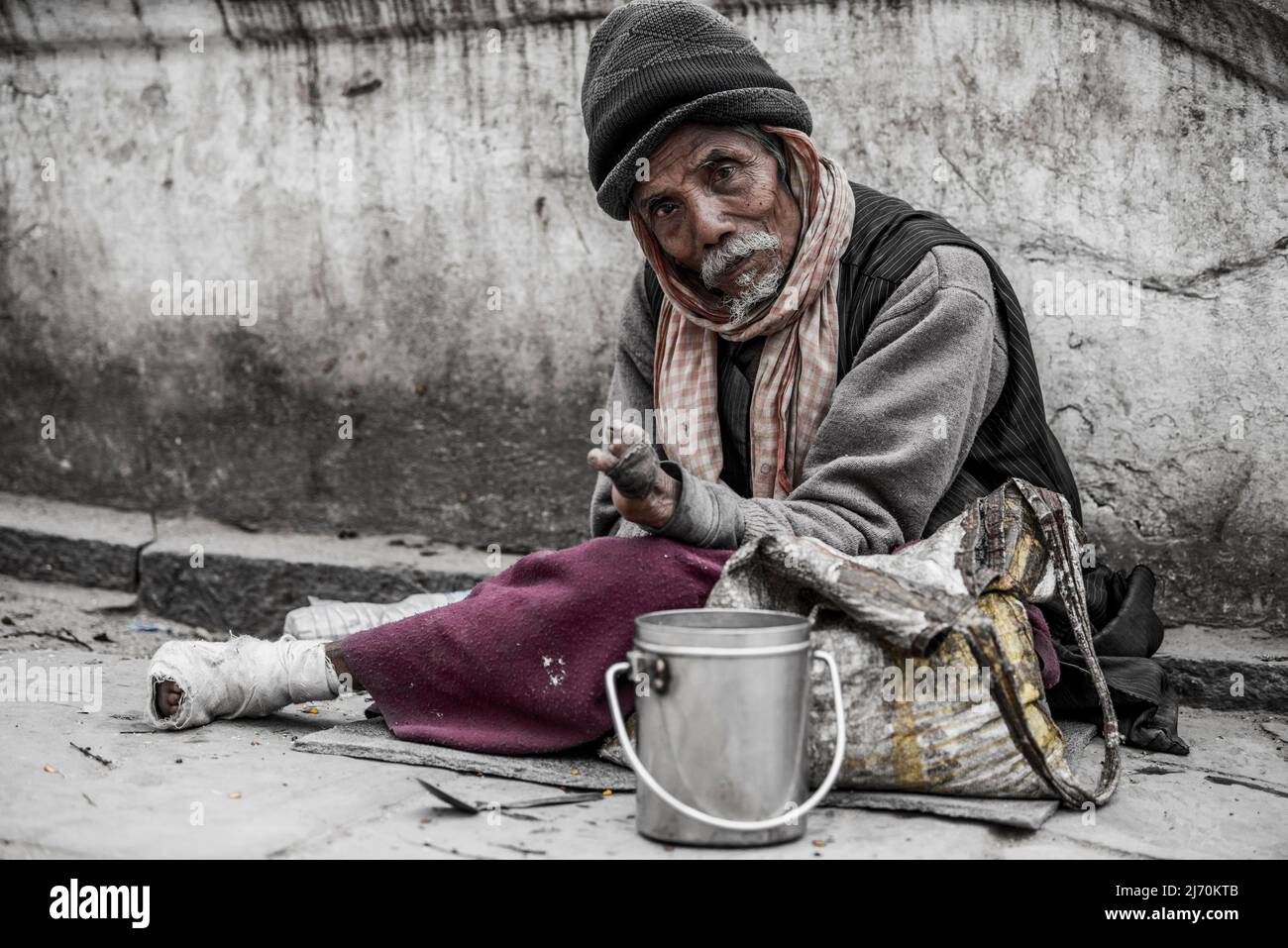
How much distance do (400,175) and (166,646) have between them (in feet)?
5.90

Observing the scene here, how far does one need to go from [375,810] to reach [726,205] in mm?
1413

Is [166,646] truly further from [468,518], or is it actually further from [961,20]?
[961,20]

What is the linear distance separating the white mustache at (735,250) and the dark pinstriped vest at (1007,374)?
176mm

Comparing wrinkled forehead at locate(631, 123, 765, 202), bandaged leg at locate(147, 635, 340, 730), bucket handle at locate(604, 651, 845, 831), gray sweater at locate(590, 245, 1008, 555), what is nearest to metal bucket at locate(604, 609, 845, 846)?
bucket handle at locate(604, 651, 845, 831)

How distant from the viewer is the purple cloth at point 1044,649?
2.54 metres

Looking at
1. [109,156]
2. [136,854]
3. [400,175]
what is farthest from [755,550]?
[109,156]

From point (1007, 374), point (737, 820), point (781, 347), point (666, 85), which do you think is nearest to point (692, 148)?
point (666, 85)

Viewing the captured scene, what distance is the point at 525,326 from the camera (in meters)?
3.90

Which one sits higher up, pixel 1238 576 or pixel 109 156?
pixel 109 156

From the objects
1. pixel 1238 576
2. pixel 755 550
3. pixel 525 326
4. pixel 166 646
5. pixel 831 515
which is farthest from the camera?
pixel 525 326

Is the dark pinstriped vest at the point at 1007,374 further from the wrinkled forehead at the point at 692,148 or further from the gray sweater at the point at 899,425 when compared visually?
the wrinkled forehead at the point at 692,148

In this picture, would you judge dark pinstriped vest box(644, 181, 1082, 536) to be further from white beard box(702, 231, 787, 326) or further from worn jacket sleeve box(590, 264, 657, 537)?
worn jacket sleeve box(590, 264, 657, 537)

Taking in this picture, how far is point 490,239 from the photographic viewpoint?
3.90 meters

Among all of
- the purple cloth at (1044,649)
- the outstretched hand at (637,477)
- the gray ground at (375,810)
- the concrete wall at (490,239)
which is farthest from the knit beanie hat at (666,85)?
the gray ground at (375,810)
